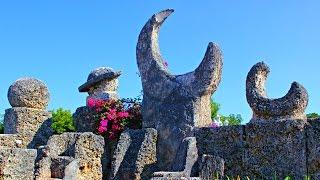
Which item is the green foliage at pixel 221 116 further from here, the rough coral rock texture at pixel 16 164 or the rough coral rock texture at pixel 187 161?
the rough coral rock texture at pixel 16 164

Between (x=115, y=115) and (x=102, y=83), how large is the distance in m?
1.78

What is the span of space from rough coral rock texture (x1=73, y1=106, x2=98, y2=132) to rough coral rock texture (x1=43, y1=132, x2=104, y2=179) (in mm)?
2201

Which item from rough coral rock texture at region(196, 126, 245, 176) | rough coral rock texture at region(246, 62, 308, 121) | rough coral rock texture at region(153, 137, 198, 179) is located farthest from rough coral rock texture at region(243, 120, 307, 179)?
rough coral rock texture at region(153, 137, 198, 179)

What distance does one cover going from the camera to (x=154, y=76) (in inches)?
558

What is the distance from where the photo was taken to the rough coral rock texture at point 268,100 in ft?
35.6

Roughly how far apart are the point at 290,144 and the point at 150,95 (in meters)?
4.57

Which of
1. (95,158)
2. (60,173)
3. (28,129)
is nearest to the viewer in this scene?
(60,173)

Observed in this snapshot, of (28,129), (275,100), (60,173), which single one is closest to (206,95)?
(275,100)

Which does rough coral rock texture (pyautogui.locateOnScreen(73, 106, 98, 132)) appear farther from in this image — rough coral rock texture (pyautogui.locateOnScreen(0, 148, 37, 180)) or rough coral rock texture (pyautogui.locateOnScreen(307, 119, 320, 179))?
rough coral rock texture (pyautogui.locateOnScreen(307, 119, 320, 179))

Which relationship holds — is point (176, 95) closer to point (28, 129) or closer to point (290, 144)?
point (290, 144)

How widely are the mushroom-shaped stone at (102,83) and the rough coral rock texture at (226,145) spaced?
5394mm

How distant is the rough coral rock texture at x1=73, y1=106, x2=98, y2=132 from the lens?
50.9 ft

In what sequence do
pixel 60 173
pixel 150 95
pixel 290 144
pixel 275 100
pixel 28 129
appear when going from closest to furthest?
1. pixel 290 144
2. pixel 275 100
3. pixel 60 173
4. pixel 150 95
5. pixel 28 129

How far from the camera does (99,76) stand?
16.5m
